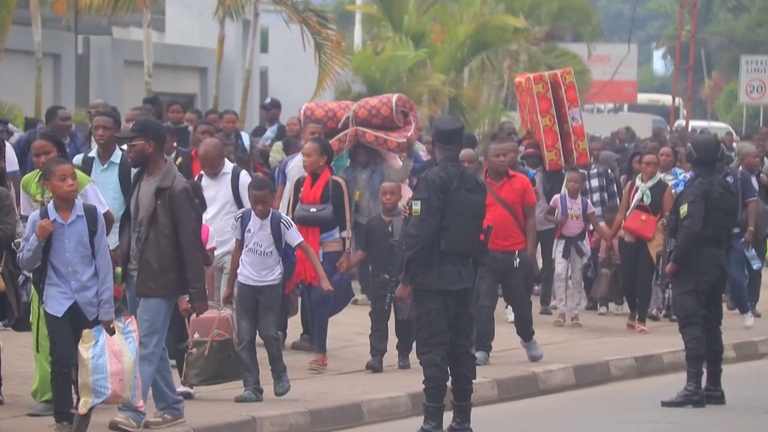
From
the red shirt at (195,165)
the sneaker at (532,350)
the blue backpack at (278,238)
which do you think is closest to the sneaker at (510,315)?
the sneaker at (532,350)

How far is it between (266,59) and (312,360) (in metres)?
19.4

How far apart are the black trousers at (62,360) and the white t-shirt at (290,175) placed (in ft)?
12.5

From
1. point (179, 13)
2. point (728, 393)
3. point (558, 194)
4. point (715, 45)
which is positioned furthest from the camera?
point (715, 45)

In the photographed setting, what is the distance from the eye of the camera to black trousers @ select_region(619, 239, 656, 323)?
12.9 m

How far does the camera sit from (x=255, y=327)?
8.84m

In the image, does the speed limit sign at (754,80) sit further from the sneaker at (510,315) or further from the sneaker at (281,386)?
the sneaker at (281,386)

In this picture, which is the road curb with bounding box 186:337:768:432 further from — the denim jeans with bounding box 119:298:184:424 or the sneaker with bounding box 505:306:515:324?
the sneaker with bounding box 505:306:515:324

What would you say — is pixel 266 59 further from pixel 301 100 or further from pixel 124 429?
pixel 124 429

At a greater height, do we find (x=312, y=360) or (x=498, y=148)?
(x=498, y=148)

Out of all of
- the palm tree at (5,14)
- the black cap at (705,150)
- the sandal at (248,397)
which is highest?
the palm tree at (5,14)

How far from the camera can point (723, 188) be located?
363 inches

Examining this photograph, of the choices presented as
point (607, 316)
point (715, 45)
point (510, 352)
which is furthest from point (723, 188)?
point (715, 45)

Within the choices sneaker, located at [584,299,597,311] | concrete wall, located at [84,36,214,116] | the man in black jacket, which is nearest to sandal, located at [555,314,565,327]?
sneaker, located at [584,299,597,311]

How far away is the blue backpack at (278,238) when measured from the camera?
29.4 feet
